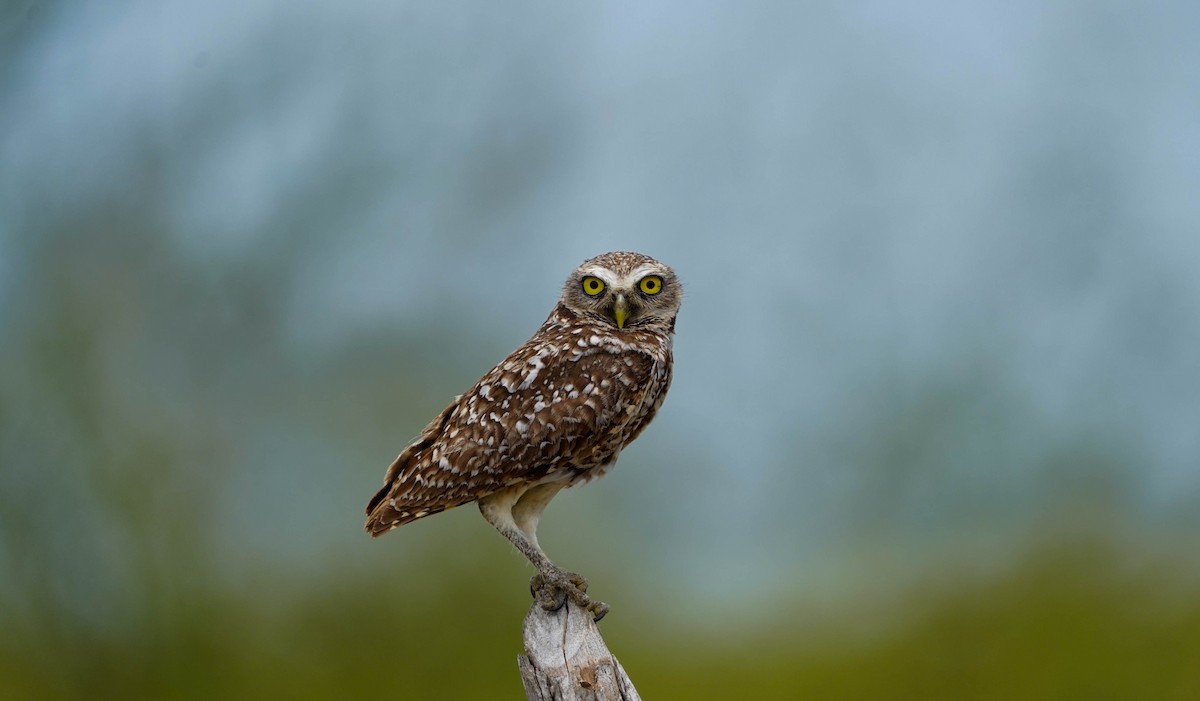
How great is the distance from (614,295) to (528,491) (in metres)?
0.57

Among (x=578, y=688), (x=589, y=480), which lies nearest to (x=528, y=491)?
(x=589, y=480)

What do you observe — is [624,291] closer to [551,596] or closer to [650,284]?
[650,284]

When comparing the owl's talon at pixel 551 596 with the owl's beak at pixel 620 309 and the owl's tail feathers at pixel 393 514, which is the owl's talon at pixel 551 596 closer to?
the owl's tail feathers at pixel 393 514

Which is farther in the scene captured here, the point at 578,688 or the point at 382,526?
the point at 382,526

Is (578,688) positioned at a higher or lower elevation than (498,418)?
lower

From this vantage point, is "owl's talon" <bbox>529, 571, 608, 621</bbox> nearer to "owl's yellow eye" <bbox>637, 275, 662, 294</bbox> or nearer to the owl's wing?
the owl's wing

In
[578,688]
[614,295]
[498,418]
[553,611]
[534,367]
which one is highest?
[614,295]

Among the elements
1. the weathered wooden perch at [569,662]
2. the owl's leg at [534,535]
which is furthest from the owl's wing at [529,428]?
the weathered wooden perch at [569,662]

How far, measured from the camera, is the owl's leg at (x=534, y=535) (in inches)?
100

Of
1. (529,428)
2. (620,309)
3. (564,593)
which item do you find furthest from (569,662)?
(620,309)

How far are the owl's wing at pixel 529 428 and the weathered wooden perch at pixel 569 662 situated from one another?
1.19ft

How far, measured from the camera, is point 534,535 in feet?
8.85

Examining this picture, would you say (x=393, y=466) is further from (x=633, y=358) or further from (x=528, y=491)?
(x=633, y=358)

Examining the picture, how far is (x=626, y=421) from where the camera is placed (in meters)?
2.58
